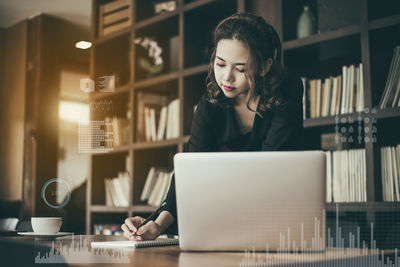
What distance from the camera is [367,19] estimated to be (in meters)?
2.15

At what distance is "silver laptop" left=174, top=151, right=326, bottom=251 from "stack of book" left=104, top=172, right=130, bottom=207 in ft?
8.04

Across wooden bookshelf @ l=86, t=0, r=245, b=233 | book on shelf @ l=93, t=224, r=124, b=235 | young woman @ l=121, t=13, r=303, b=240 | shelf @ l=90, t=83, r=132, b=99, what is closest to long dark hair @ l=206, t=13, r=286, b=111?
young woman @ l=121, t=13, r=303, b=240

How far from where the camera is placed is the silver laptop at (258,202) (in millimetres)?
925

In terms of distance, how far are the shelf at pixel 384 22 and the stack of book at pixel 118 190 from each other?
1964 mm

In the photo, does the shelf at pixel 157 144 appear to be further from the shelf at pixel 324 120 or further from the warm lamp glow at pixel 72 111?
the warm lamp glow at pixel 72 111

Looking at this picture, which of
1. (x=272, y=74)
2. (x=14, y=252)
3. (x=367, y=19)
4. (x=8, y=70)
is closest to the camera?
(x=14, y=252)

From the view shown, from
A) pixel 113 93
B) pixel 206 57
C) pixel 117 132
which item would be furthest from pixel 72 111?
pixel 206 57

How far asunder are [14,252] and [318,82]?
160cm

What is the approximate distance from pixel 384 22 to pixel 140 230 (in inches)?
58.6

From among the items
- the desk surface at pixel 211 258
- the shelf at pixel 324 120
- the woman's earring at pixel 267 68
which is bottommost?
the desk surface at pixel 211 258

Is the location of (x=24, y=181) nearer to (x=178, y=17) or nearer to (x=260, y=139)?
(x=178, y=17)

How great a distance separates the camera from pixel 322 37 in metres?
2.30

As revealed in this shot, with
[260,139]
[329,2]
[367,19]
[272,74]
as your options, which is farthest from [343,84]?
[260,139]

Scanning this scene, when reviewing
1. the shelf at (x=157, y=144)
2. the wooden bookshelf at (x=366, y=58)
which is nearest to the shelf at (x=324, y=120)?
the wooden bookshelf at (x=366, y=58)
